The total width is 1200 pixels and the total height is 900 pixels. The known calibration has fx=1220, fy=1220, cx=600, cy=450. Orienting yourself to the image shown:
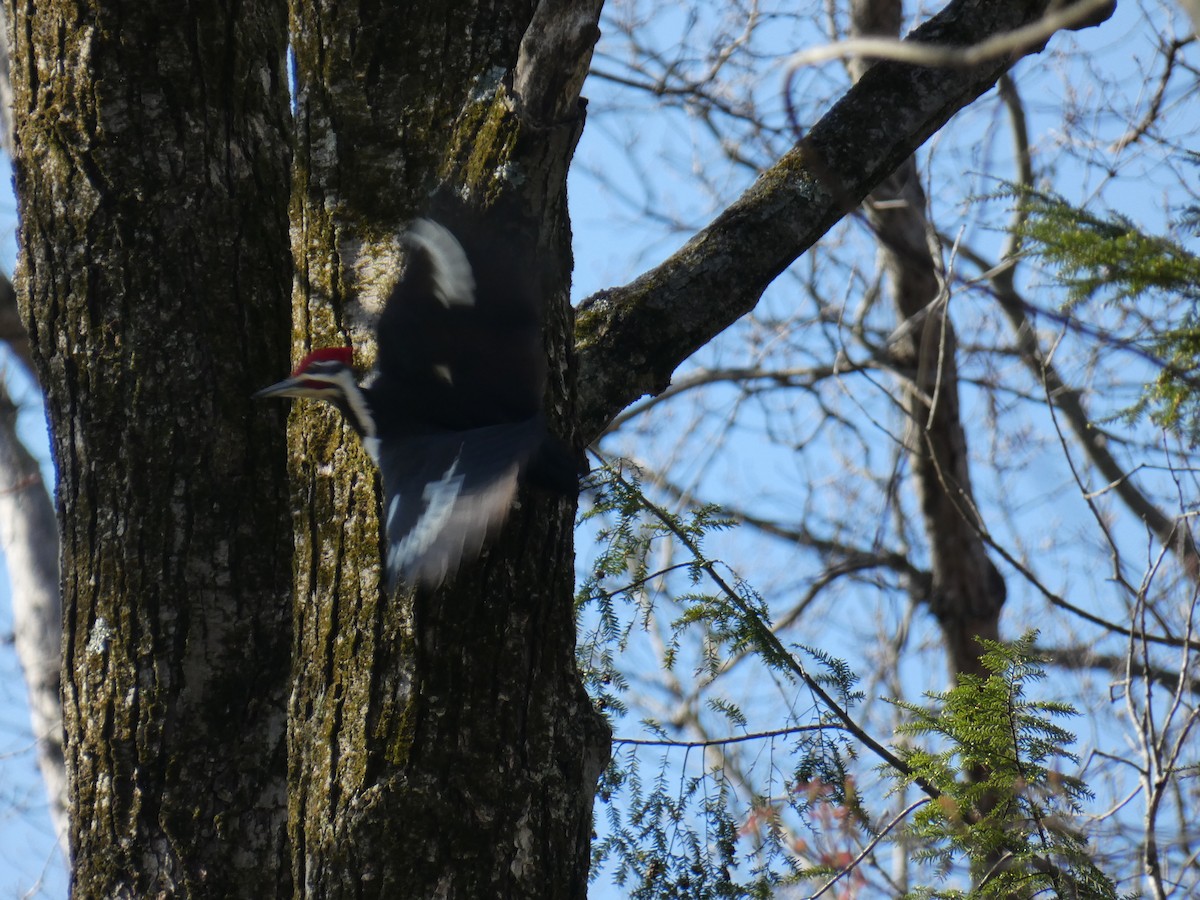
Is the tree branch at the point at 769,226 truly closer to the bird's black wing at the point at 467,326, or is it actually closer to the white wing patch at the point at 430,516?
the bird's black wing at the point at 467,326

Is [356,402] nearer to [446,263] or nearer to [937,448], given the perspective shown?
[446,263]

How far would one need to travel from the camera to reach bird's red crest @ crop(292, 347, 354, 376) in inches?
83.8

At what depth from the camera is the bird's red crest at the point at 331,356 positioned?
2129mm

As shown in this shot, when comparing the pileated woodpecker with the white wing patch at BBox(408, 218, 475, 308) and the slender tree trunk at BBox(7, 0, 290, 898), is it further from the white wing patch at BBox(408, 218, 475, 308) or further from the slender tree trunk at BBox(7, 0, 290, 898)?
the slender tree trunk at BBox(7, 0, 290, 898)

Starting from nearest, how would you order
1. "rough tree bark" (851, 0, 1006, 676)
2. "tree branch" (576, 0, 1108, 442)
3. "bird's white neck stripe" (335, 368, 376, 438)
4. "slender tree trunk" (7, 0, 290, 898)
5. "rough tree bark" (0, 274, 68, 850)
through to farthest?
"bird's white neck stripe" (335, 368, 376, 438), "slender tree trunk" (7, 0, 290, 898), "tree branch" (576, 0, 1108, 442), "rough tree bark" (0, 274, 68, 850), "rough tree bark" (851, 0, 1006, 676)

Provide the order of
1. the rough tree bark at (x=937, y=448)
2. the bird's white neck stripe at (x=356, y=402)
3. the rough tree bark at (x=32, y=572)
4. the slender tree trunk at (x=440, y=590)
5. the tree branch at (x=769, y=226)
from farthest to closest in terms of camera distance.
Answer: the rough tree bark at (x=937, y=448)
the rough tree bark at (x=32, y=572)
the tree branch at (x=769, y=226)
the bird's white neck stripe at (x=356, y=402)
the slender tree trunk at (x=440, y=590)

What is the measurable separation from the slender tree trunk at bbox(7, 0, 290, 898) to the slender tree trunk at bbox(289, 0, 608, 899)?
1.01 feet

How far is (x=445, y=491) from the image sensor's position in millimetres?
1951

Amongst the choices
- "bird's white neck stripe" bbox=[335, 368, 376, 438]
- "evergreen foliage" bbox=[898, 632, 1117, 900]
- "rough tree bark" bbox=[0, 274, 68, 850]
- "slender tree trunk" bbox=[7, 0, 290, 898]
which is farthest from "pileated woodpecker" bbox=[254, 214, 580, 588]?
"rough tree bark" bbox=[0, 274, 68, 850]

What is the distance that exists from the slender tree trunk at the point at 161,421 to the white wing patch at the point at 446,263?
0.54 m

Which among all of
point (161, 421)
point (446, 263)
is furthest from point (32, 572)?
point (446, 263)

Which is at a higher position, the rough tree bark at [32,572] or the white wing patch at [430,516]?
the rough tree bark at [32,572]

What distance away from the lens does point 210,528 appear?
238 centimetres

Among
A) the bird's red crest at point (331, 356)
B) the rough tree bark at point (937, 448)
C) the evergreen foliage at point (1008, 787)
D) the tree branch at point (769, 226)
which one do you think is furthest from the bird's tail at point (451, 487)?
the rough tree bark at point (937, 448)
